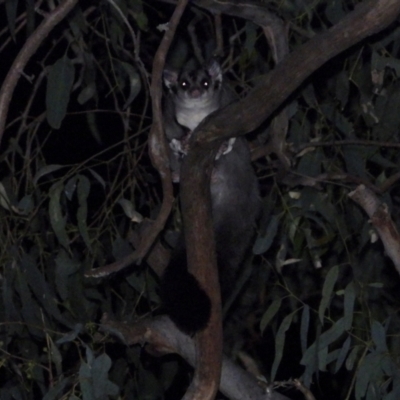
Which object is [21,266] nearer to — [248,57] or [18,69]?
[18,69]

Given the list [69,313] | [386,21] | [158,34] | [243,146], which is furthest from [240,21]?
[386,21]

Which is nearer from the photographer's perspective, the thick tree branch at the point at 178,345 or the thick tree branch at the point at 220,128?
the thick tree branch at the point at 220,128

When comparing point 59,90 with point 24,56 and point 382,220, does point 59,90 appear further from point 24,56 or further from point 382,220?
point 382,220

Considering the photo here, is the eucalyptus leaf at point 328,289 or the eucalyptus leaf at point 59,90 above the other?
the eucalyptus leaf at point 59,90

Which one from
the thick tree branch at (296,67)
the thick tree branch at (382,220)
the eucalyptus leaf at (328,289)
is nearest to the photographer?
the thick tree branch at (296,67)

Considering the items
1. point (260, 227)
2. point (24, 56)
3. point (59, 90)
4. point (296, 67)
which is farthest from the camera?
point (260, 227)

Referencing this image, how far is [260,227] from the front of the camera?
3.19 metres

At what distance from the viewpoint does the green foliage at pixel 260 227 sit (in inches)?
114

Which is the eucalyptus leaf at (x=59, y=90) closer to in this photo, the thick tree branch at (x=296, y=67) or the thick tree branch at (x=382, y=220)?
the thick tree branch at (x=296, y=67)

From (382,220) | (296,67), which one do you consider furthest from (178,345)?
(296,67)

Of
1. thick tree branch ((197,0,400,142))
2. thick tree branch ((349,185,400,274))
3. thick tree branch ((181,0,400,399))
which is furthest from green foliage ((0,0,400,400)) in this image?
thick tree branch ((197,0,400,142))

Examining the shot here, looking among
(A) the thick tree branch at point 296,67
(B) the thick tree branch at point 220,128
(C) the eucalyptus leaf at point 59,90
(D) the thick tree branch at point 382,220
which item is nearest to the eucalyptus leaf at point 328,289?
(D) the thick tree branch at point 382,220

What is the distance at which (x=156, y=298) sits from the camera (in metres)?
3.33

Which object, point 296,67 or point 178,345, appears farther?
point 178,345
